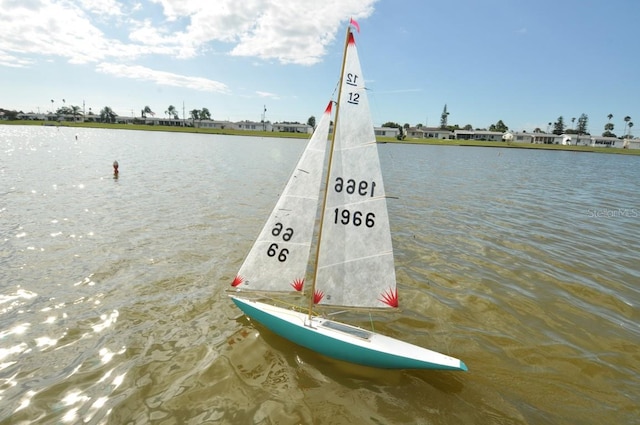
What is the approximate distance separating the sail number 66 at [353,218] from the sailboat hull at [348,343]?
3.07 meters

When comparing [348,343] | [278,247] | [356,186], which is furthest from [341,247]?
[348,343]

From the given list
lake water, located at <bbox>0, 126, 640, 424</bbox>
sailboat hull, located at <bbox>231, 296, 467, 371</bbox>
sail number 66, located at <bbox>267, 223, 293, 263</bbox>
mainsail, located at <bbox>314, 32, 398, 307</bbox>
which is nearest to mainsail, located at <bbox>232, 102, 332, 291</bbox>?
sail number 66, located at <bbox>267, 223, 293, 263</bbox>

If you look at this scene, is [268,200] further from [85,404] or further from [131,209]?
[85,404]

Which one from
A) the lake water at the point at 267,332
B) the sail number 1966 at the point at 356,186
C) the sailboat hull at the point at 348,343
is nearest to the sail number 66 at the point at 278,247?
the sailboat hull at the point at 348,343

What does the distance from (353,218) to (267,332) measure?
4.92 metres

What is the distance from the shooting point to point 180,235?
19016 mm

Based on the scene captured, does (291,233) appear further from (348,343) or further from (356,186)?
(348,343)

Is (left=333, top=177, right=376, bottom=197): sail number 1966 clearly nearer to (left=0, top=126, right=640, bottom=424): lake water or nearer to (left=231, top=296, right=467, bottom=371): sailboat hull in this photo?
(left=231, top=296, right=467, bottom=371): sailboat hull

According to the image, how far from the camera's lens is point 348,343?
862 cm

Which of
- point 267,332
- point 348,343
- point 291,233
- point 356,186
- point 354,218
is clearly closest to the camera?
point 348,343

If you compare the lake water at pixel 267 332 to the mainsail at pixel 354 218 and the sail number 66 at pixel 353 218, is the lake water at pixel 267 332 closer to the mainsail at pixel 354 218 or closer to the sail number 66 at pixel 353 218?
the mainsail at pixel 354 218

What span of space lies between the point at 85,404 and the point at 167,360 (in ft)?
6.63

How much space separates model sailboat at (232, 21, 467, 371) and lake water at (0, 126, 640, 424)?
95 cm

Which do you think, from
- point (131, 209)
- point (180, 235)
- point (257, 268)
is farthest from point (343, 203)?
point (131, 209)
